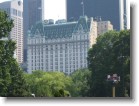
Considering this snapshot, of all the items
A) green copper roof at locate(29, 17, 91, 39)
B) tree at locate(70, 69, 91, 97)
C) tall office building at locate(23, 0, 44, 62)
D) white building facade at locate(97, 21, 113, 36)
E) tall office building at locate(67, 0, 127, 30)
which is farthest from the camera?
tall office building at locate(23, 0, 44, 62)

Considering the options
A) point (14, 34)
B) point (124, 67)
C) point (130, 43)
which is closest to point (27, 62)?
point (14, 34)

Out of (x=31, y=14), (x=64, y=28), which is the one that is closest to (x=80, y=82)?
(x=64, y=28)

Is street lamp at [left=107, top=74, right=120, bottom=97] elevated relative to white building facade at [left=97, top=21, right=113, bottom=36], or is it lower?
lower

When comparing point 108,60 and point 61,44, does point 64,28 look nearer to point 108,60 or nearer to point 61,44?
point 61,44

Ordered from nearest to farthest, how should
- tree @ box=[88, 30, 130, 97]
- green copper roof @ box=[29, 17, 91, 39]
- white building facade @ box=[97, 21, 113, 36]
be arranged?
tree @ box=[88, 30, 130, 97] → white building facade @ box=[97, 21, 113, 36] → green copper roof @ box=[29, 17, 91, 39]

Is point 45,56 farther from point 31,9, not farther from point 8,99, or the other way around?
point 8,99

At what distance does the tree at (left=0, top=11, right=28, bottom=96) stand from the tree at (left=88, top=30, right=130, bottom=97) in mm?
821

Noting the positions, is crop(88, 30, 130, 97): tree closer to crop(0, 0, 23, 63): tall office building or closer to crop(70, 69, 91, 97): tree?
crop(70, 69, 91, 97): tree

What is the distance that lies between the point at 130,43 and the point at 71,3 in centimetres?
112

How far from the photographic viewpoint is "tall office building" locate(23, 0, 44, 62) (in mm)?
3653

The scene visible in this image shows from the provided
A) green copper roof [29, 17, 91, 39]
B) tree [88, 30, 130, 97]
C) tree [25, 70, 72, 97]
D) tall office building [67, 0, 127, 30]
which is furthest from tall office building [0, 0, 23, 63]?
tree [88, 30, 130, 97]

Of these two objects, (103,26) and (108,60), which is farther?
(103,26)

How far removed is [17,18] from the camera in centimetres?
375

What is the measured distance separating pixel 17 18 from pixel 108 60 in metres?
1.17
